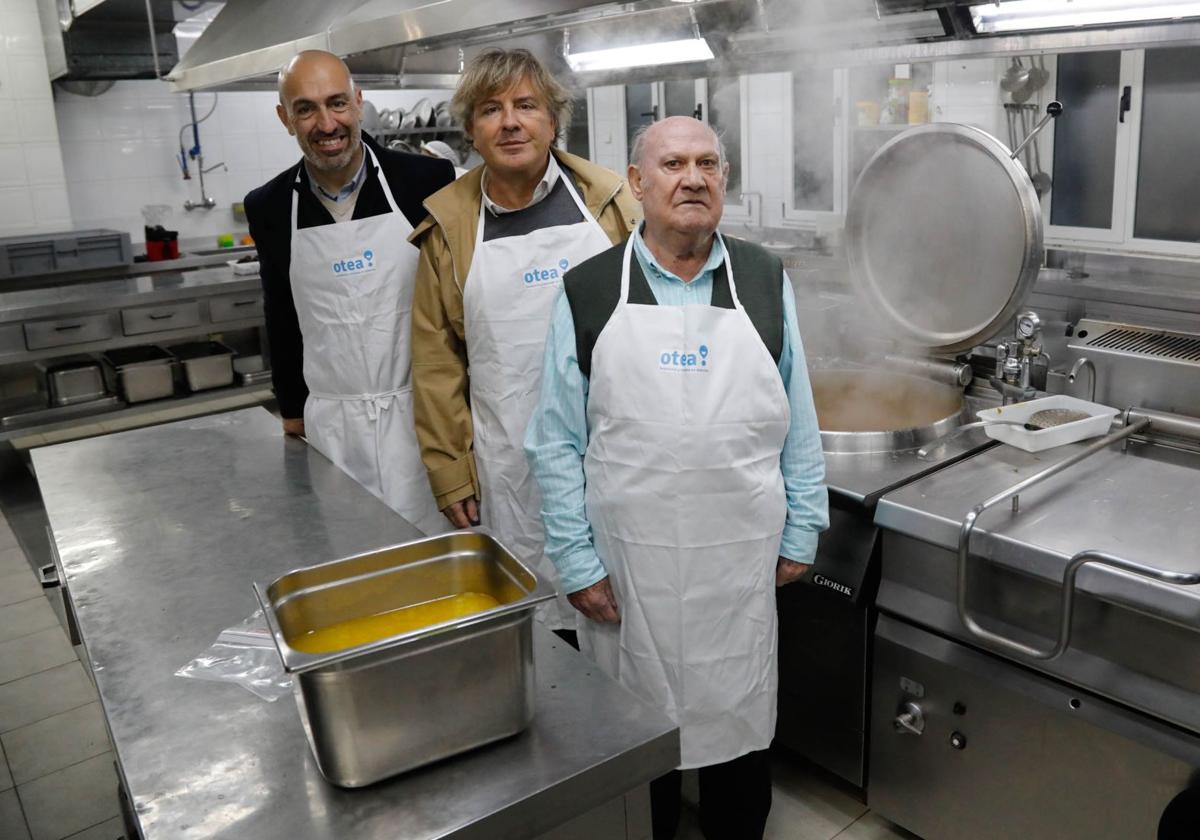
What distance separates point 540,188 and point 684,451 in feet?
2.35

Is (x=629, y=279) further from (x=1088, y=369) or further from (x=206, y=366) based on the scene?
(x=206, y=366)

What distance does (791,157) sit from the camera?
564 centimetres

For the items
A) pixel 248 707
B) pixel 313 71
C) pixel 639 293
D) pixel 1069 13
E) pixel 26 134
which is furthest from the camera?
pixel 26 134

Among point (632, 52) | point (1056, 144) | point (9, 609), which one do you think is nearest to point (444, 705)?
point (632, 52)

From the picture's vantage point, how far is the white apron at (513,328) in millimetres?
1997

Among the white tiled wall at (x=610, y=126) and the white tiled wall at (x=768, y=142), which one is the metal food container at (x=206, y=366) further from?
the white tiled wall at (x=768, y=142)

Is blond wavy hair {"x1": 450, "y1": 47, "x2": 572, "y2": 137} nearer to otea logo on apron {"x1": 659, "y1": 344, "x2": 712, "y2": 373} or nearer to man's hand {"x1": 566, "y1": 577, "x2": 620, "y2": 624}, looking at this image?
otea logo on apron {"x1": 659, "y1": 344, "x2": 712, "y2": 373}

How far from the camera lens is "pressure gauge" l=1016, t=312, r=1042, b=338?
7.04ft

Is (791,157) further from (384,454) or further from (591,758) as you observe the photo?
(591,758)

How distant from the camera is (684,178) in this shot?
164cm

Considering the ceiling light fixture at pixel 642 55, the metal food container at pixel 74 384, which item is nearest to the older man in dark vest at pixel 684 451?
the ceiling light fixture at pixel 642 55

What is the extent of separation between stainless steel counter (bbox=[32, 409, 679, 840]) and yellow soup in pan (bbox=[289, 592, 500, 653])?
10 centimetres

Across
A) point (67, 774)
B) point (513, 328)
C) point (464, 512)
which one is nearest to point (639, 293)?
point (513, 328)

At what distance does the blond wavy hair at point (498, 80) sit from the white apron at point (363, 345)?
372 mm
